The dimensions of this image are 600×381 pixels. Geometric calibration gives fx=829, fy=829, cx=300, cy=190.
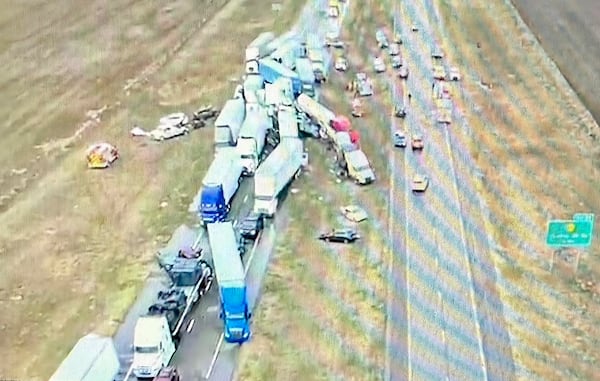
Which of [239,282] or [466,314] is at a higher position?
[239,282]

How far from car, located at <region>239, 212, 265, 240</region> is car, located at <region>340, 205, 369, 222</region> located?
357 centimetres

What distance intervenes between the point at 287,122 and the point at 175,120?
7588mm

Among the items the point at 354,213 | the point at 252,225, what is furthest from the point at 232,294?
the point at 354,213

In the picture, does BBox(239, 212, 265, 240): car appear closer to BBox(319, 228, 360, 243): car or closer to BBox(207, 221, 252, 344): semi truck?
BBox(319, 228, 360, 243): car

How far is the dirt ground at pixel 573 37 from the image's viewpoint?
50000 mm

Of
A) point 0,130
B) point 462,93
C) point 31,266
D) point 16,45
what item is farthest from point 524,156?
point 16,45

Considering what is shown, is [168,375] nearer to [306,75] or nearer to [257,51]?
[306,75]

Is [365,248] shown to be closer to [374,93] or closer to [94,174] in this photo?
[94,174]

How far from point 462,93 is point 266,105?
41.9ft

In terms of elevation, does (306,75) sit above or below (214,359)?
above

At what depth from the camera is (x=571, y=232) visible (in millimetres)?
29312

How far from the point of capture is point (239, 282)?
26609 millimetres

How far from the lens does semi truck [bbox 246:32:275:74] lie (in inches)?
1839

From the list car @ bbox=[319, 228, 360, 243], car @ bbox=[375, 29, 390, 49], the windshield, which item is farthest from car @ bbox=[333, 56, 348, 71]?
the windshield
